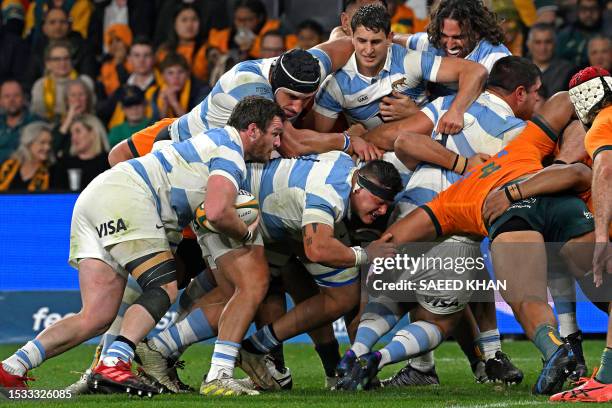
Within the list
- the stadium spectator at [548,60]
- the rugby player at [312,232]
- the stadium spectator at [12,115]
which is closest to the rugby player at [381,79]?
the rugby player at [312,232]

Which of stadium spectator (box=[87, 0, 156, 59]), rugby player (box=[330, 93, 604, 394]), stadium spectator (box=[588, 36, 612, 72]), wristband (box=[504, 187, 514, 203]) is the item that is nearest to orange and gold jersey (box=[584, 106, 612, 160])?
rugby player (box=[330, 93, 604, 394])

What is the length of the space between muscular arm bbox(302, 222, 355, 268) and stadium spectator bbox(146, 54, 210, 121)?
6442 millimetres

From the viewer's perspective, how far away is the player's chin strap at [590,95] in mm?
7602

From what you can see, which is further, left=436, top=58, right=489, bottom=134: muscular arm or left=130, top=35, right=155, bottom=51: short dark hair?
left=130, top=35, right=155, bottom=51: short dark hair

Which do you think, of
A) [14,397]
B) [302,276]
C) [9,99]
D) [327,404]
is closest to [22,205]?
[9,99]

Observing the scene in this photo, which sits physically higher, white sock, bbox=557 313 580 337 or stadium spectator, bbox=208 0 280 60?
stadium spectator, bbox=208 0 280 60

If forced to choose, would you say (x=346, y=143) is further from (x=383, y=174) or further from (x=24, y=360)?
(x=24, y=360)

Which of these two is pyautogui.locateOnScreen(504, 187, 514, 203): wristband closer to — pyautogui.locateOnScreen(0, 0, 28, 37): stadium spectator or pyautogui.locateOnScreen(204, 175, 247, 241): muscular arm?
pyautogui.locateOnScreen(204, 175, 247, 241): muscular arm

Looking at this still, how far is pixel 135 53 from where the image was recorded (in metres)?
14.9

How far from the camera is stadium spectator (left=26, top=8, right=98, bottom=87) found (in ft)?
50.5

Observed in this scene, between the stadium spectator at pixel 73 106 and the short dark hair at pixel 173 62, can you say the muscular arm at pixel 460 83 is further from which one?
the stadium spectator at pixel 73 106

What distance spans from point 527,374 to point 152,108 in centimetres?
641

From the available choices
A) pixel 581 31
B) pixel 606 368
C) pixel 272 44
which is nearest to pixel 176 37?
pixel 272 44

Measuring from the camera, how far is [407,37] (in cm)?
987
